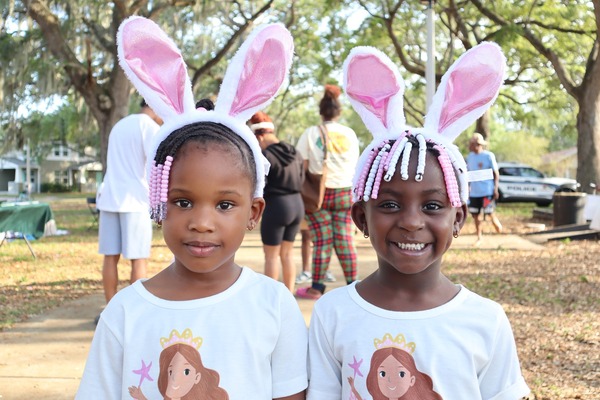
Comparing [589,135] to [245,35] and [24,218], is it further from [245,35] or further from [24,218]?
[24,218]

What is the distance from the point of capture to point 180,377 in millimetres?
1837

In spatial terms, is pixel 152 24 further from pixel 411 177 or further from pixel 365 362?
pixel 365 362

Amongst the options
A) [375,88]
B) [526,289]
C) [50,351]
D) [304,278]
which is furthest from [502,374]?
[304,278]

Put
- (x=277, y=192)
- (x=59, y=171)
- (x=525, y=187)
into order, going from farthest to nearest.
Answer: (x=59, y=171) < (x=525, y=187) < (x=277, y=192)

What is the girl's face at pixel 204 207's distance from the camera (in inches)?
73.3

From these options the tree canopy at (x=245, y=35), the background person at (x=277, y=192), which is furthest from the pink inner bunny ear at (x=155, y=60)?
the tree canopy at (x=245, y=35)

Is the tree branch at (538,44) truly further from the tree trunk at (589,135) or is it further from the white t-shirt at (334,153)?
the white t-shirt at (334,153)

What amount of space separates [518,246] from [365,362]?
939 cm

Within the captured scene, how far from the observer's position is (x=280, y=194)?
571cm

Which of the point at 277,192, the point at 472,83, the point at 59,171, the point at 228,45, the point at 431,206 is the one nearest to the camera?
the point at 431,206

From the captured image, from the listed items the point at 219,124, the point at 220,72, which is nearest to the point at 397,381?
the point at 219,124

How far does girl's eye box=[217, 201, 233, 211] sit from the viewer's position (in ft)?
6.24

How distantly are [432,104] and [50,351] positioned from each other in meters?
3.79

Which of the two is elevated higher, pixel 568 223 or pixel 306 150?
pixel 306 150
